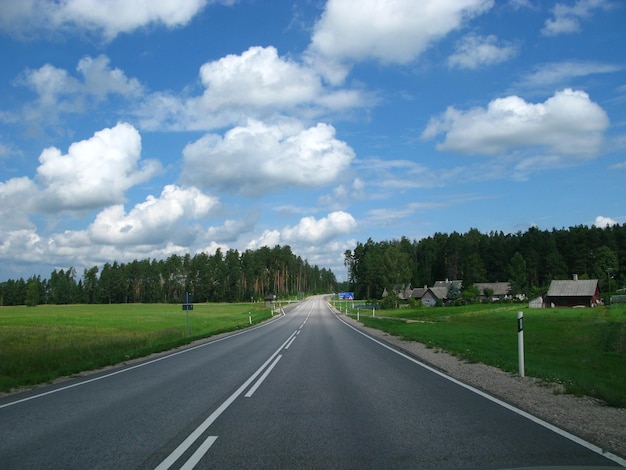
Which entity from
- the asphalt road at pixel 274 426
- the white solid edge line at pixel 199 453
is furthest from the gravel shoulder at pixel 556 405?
the white solid edge line at pixel 199 453

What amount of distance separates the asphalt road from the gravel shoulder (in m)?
0.40

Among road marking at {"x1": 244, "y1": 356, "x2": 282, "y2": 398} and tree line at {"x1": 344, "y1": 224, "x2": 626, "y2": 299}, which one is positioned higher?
tree line at {"x1": 344, "y1": 224, "x2": 626, "y2": 299}

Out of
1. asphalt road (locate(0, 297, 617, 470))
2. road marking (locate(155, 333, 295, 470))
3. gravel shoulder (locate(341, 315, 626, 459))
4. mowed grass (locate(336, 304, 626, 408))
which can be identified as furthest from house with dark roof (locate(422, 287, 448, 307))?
road marking (locate(155, 333, 295, 470))

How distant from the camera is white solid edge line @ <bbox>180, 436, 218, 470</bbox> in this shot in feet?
17.1

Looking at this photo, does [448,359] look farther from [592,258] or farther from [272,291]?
[272,291]

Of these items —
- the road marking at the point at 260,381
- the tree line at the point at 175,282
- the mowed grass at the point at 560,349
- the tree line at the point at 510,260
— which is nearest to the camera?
the road marking at the point at 260,381

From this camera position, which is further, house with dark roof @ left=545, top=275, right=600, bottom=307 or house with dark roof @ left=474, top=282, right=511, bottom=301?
house with dark roof @ left=474, top=282, right=511, bottom=301

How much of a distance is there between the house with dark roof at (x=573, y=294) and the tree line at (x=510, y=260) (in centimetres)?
523

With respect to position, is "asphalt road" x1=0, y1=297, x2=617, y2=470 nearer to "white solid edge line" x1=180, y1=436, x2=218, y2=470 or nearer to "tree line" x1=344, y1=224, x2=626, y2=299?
"white solid edge line" x1=180, y1=436, x2=218, y2=470

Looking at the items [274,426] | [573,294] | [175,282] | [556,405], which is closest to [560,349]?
[556,405]

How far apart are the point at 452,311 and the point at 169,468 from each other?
6665 centimetres

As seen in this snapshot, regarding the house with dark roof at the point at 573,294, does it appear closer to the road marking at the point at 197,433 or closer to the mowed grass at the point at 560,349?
the mowed grass at the point at 560,349

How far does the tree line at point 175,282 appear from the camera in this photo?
15550 cm

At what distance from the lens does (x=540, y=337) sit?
107 ft
